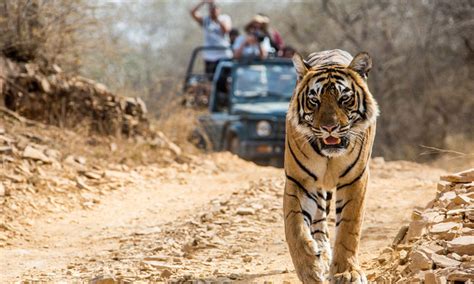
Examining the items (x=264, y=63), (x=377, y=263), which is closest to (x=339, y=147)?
(x=377, y=263)

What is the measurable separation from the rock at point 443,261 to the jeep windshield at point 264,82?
8.02 meters

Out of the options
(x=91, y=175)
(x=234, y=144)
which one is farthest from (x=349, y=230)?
(x=234, y=144)

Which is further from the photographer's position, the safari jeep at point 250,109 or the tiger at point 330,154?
the safari jeep at point 250,109

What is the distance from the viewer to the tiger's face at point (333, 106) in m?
4.87

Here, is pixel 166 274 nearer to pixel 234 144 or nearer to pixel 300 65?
pixel 300 65

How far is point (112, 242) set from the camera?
6.70 metres

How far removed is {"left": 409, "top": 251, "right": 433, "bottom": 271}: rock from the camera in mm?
4465

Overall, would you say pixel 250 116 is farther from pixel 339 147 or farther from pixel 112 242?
pixel 339 147

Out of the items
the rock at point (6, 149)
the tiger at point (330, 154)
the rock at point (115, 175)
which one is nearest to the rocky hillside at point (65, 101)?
the rock at point (115, 175)

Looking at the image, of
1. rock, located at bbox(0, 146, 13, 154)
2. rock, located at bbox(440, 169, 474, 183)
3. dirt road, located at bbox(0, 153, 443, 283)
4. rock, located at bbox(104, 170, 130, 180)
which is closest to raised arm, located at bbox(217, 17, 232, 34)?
dirt road, located at bbox(0, 153, 443, 283)

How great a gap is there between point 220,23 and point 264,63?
2.47 metres

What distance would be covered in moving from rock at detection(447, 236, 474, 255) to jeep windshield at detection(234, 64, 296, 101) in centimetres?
791

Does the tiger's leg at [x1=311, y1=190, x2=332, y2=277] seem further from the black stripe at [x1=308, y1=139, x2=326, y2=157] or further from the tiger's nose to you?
the tiger's nose

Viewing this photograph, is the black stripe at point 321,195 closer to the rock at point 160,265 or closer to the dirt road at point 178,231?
the dirt road at point 178,231
